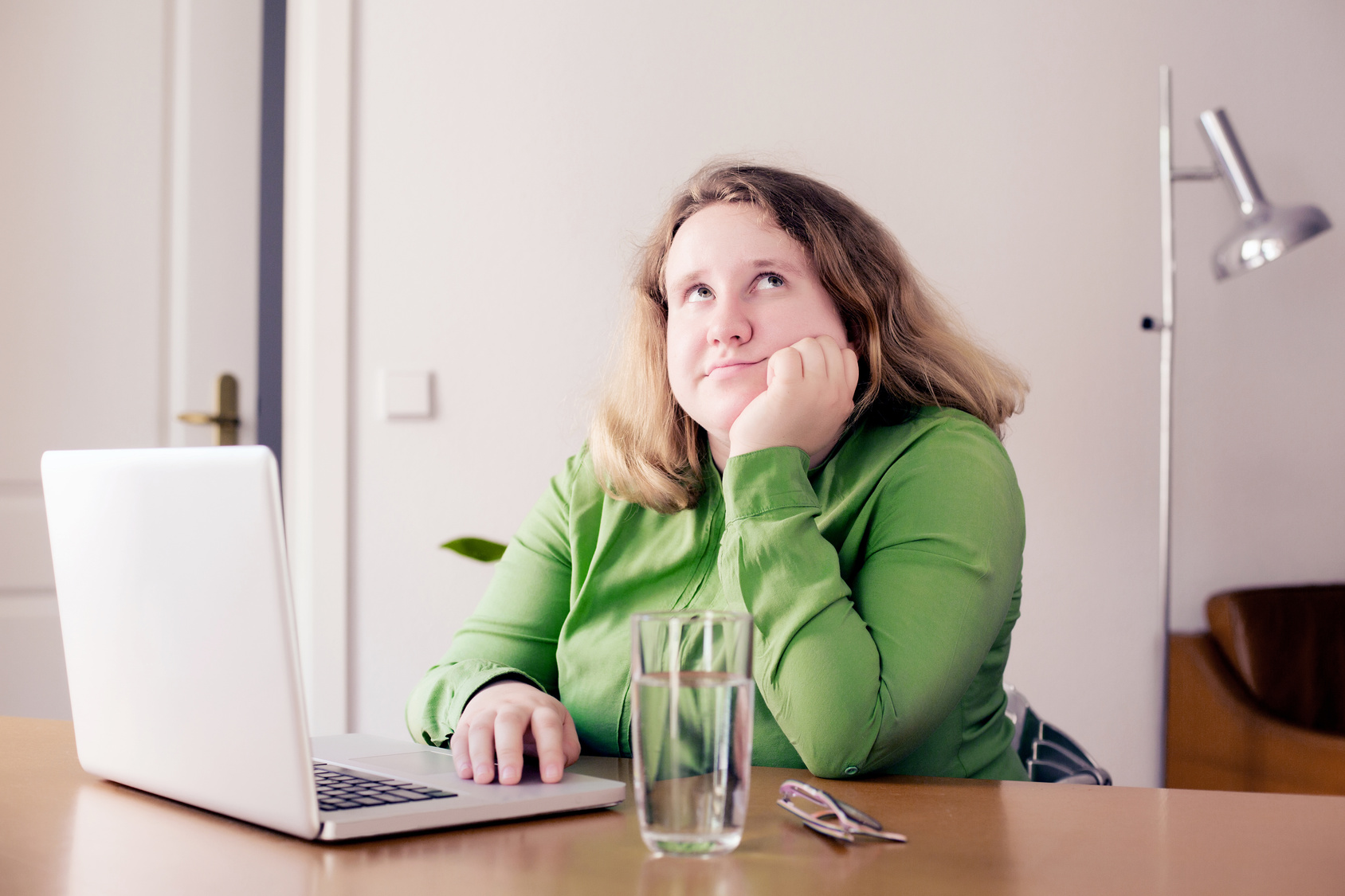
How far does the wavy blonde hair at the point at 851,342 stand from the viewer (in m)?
1.18

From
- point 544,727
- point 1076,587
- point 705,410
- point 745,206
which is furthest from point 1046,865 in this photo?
point 1076,587

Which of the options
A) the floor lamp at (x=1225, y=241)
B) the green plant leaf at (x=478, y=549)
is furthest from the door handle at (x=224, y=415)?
the floor lamp at (x=1225, y=241)

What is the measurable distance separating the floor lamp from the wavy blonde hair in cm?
114

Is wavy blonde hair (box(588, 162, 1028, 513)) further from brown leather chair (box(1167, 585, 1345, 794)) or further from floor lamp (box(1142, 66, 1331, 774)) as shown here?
brown leather chair (box(1167, 585, 1345, 794))

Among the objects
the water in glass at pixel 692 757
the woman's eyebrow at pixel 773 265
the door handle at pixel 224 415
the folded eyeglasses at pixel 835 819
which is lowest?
the folded eyeglasses at pixel 835 819

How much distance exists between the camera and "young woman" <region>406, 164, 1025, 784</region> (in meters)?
0.87

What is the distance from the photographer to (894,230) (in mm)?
2461

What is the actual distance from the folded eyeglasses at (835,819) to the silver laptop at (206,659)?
4.9 inches

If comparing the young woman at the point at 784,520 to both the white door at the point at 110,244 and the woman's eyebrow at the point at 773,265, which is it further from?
the white door at the point at 110,244

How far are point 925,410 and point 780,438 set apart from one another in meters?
0.24

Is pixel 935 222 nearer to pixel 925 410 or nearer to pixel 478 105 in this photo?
pixel 478 105

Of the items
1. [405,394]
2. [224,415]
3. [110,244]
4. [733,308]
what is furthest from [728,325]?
[110,244]

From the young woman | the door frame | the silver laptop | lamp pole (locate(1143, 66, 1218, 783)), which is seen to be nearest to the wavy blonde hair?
the young woman

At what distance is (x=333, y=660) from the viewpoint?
2.39 metres
